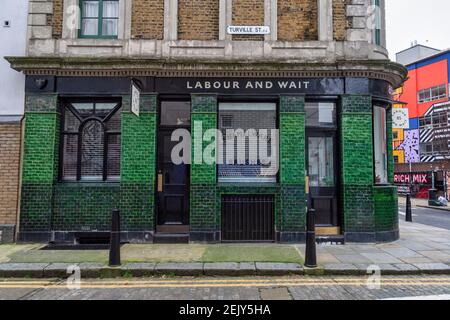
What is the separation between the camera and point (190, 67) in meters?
8.73

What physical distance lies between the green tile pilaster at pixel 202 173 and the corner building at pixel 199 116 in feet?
0.12

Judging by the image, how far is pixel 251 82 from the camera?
29.2ft

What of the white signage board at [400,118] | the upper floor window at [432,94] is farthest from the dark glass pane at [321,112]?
the upper floor window at [432,94]

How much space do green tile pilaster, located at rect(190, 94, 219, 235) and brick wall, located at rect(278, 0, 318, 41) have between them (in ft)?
8.99

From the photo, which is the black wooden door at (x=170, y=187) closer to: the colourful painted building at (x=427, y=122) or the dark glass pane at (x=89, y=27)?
the dark glass pane at (x=89, y=27)

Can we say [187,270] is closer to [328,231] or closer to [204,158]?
[204,158]

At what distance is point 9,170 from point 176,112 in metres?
4.64

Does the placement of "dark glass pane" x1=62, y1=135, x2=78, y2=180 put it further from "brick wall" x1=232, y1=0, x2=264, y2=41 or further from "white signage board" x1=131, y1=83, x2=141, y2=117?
"brick wall" x1=232, y1=0, x2=264, y2=41

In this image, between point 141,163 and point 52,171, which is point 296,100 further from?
point 52,171

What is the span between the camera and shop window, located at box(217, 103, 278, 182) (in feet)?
29.6

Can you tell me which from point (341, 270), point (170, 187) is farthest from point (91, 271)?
point (341, 270)

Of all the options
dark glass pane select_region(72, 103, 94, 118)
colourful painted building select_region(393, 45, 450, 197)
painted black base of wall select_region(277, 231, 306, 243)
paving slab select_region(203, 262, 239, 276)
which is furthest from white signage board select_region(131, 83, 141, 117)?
colourful painted building select_region(393, 45, 450, 197)

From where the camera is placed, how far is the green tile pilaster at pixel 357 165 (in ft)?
28.3

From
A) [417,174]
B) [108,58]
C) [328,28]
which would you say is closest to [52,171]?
[108,58]
